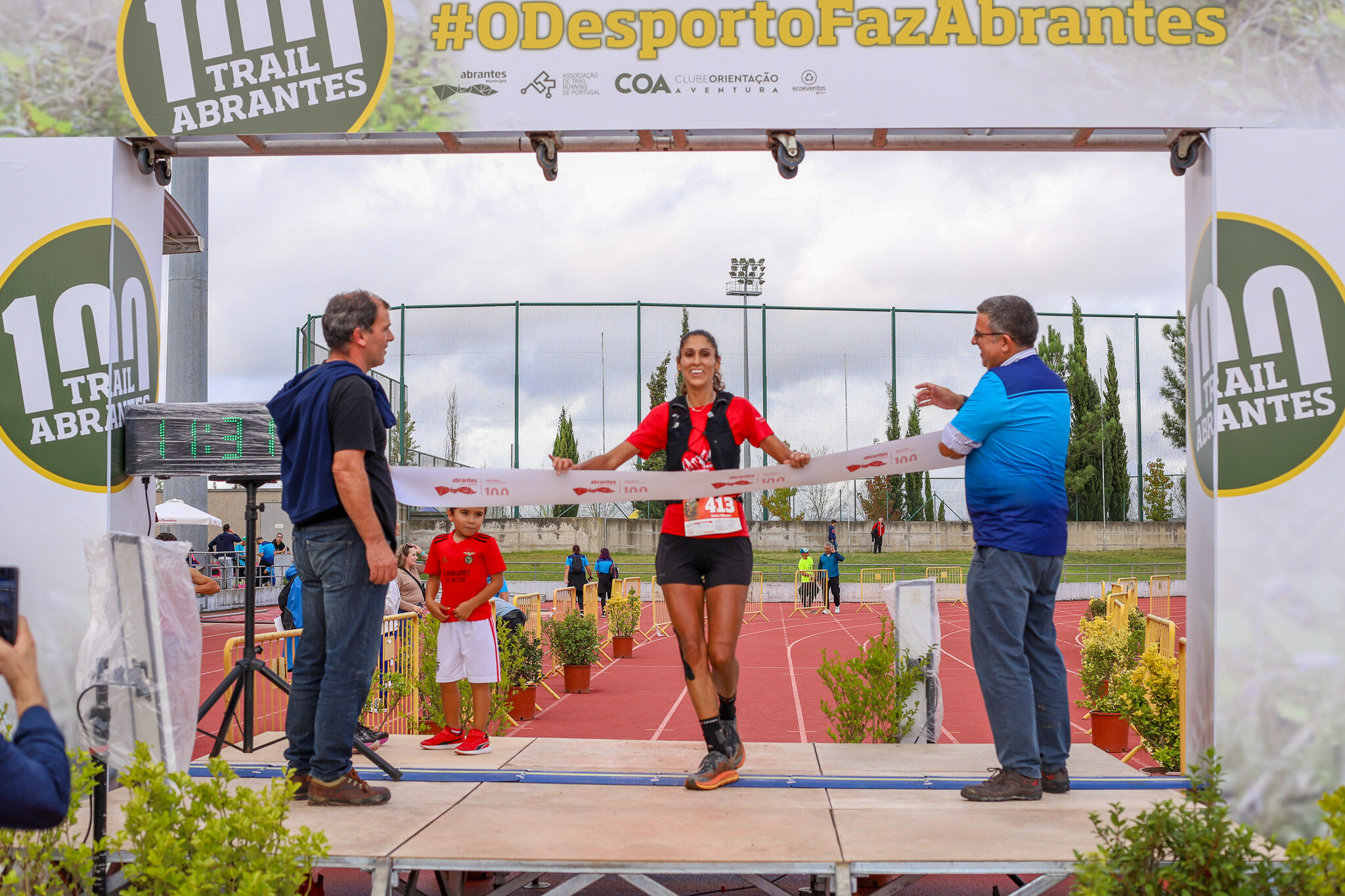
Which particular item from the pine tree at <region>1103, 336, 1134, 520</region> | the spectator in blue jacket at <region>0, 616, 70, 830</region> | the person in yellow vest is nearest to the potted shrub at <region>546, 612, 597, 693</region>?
the spectator in blue jacket at <region>0, 616, 70, 830</region>

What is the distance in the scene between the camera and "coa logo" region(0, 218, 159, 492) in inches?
186

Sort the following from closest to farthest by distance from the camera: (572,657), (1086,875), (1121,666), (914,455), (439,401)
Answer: (1086,875)
(914,455)
(1121,666)
(572,657)
(439,401)

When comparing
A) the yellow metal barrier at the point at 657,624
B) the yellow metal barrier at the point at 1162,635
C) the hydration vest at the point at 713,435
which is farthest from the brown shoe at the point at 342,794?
the yellow metal barrier at the point at 657,624

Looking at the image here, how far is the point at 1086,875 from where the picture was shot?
117 inches

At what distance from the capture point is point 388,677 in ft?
26.6

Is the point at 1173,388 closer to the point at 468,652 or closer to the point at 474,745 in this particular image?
the point at 468,652

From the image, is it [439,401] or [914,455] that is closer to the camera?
[914,455]

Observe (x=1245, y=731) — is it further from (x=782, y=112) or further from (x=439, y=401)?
(x=439, y=401)

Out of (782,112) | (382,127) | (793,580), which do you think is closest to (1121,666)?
(782,112)

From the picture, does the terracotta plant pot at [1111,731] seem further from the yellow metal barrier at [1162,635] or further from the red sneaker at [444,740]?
the red sneaker at [444,740]

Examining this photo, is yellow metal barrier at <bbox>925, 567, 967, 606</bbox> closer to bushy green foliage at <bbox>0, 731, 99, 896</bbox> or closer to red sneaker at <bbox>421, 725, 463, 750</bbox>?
red sneaker at <bbox>421, 725, 463, 750</bbox>

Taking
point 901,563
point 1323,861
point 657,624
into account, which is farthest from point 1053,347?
point 1323,861

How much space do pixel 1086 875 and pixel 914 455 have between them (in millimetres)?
2390

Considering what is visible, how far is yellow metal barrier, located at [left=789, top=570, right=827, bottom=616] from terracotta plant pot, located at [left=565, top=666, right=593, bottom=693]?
1523 cm
